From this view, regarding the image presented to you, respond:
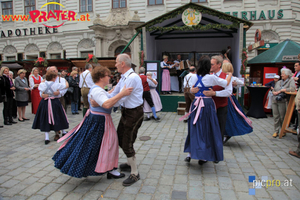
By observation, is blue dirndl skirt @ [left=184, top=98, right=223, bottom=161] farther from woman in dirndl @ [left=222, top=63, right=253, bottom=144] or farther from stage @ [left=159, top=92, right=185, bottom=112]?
stage @ [left=159, top=92, right=185, bottom=112]

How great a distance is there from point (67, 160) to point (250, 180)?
2.71 metres

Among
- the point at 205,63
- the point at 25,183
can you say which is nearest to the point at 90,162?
the point at 25,183

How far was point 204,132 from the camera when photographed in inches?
137

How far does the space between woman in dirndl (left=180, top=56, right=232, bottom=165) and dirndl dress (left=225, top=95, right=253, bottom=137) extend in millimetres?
1357

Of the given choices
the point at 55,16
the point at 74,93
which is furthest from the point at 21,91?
the point at 55,16

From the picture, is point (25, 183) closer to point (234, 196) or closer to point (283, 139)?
point (234, 196)

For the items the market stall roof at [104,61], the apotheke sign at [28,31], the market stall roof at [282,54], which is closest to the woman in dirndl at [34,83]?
the market stall roof at [104,61]

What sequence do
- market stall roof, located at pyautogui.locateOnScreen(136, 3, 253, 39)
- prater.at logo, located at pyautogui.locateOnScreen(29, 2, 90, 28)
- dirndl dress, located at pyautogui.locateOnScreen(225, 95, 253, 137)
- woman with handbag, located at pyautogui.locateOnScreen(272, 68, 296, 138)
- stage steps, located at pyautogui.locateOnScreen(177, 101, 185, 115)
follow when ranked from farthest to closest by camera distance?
prater.at logo, located at pyautogui.locateOnScreen(29, 2, 90, 28) < market stall roof, located at pyautogui.locateOnScreen(136, 3, 253, 39) < stage steps, located at pyautogui.locateOnScreen(177, 101, 185, 115) < woman with handbag, located at pyautogui.locateOnScreen(272, 68, 296, 138) < dirndl dress, located at pyautogui.locateOnScreen(225, 95, 253, 137)

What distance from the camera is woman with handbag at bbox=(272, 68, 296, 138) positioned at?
18.1 ft

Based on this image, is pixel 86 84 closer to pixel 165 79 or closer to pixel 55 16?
pixel 165 79

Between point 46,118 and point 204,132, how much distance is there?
378cm

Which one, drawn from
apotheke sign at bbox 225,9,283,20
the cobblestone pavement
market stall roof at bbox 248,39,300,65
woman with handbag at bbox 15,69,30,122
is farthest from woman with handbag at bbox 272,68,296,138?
apotheke sign at bbox 225,9,283,20

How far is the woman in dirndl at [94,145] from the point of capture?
2900mm

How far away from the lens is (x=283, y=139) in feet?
17.8
